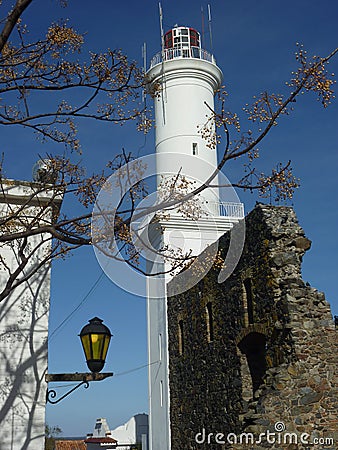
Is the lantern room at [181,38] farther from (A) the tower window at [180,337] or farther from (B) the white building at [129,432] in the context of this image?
(B) the white building at [129,432]

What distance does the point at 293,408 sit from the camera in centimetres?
1034

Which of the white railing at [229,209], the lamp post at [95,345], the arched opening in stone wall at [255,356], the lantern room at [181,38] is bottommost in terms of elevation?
the lamp post at [95,345]

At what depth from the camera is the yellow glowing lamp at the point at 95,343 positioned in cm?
573

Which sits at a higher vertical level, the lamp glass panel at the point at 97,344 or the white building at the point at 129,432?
the white building at the point at 129,432

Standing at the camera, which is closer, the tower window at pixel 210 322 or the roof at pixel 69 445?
the tower window at pixel 210 322

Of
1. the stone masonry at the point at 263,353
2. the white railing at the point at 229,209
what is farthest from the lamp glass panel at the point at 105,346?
the white railing at the point at 229,209

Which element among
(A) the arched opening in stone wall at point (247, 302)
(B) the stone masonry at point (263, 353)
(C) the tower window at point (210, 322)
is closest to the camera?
(B) the stone masonry at point (263, 353)

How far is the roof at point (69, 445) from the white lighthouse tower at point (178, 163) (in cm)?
1177

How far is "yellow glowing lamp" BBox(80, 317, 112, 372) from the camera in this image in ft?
18.8

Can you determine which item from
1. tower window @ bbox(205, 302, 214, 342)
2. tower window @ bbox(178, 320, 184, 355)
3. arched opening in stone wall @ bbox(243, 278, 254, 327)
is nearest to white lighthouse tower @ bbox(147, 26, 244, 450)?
tower window @ bbox(178, 320, 184, 355)

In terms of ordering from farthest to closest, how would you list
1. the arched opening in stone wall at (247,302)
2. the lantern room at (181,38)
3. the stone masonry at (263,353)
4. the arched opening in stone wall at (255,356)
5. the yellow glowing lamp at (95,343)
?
the lantern room at (181,38), the arched opening in stone wall at (255,356), the arched opening in stone wall at (247,302), the stone masonry at (263,353), the yellow glowing lamp at (95,343)

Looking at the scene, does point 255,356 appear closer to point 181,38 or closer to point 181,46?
point 181,46

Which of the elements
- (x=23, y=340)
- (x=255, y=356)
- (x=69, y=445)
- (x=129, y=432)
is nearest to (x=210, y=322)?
(x=255, y=356)

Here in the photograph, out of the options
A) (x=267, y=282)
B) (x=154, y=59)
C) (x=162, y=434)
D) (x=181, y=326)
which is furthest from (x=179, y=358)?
(x=154, y=59)
